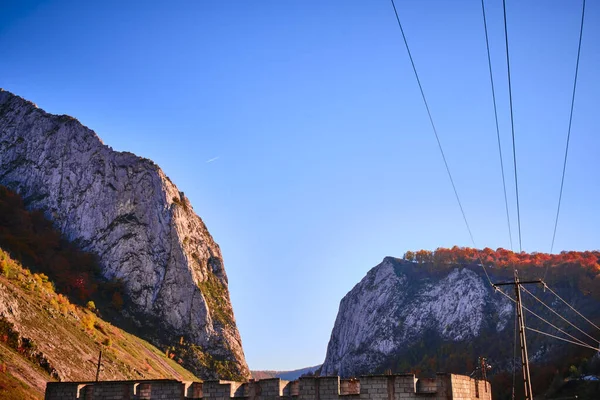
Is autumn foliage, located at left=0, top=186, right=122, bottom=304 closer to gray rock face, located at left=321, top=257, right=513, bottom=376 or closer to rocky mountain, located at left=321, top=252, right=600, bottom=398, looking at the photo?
rocky mountain, located at left=321, top=252, right=600, bottom=398

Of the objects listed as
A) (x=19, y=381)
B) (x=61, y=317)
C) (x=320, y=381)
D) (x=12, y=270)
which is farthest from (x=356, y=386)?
(x=12, y=270)

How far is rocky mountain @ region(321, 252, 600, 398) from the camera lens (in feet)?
511

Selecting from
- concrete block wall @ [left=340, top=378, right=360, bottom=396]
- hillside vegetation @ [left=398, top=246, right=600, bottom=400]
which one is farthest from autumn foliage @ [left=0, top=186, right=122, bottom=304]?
concrete block wall @ [left=340, top=378, right=360, bottom=396]

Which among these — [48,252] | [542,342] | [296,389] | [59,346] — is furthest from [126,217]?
[296,389]

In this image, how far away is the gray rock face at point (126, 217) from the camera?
13812cm

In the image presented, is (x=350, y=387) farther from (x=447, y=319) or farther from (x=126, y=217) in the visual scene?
(x=447, y=319)

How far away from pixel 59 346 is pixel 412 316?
399 feet

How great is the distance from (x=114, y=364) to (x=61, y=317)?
1244cm

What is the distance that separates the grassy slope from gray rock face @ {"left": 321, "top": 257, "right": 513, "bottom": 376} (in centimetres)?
7545

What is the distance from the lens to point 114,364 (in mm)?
89312

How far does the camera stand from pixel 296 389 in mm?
20828

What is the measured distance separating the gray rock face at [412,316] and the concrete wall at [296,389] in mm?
151219

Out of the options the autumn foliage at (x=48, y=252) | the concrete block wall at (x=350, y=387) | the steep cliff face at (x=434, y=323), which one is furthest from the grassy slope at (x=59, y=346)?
the steep cliff face at (x=434, y=323)

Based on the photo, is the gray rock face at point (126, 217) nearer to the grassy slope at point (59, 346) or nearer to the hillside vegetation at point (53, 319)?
the hillside vegetation at point (53, 319)
